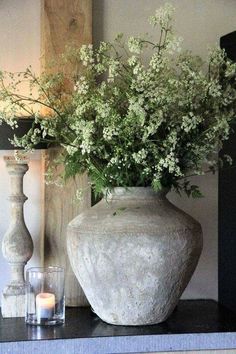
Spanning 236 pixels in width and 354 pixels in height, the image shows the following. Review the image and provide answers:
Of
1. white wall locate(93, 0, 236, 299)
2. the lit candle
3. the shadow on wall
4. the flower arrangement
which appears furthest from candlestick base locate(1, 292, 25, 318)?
the shadow on wall

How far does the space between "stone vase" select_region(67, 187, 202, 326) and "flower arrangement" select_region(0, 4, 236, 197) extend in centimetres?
7

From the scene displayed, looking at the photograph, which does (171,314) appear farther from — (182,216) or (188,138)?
(188,138)

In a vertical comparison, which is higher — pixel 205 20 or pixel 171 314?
pixel 205 20

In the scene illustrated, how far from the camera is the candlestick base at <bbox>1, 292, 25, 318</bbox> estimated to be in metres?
2.04

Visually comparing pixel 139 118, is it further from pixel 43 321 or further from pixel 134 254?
pixel 43 321

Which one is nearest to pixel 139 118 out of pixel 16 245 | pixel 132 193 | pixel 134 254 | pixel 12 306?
pixel 132 193

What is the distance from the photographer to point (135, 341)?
181cm

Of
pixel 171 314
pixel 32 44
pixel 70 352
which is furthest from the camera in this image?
pixel 32 44

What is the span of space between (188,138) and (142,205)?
0.76 feet

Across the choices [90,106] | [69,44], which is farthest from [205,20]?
[90,106]

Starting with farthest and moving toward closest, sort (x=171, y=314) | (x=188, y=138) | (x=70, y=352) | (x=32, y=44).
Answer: (x=32, y=44)
(x=171, y=314)
(x=188, y=138)
(x=70, y=352)

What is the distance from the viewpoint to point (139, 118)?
5.89 ft

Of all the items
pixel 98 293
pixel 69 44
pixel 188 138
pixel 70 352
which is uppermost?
pixel 69 44

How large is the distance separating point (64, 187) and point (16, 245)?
0.82 feet
